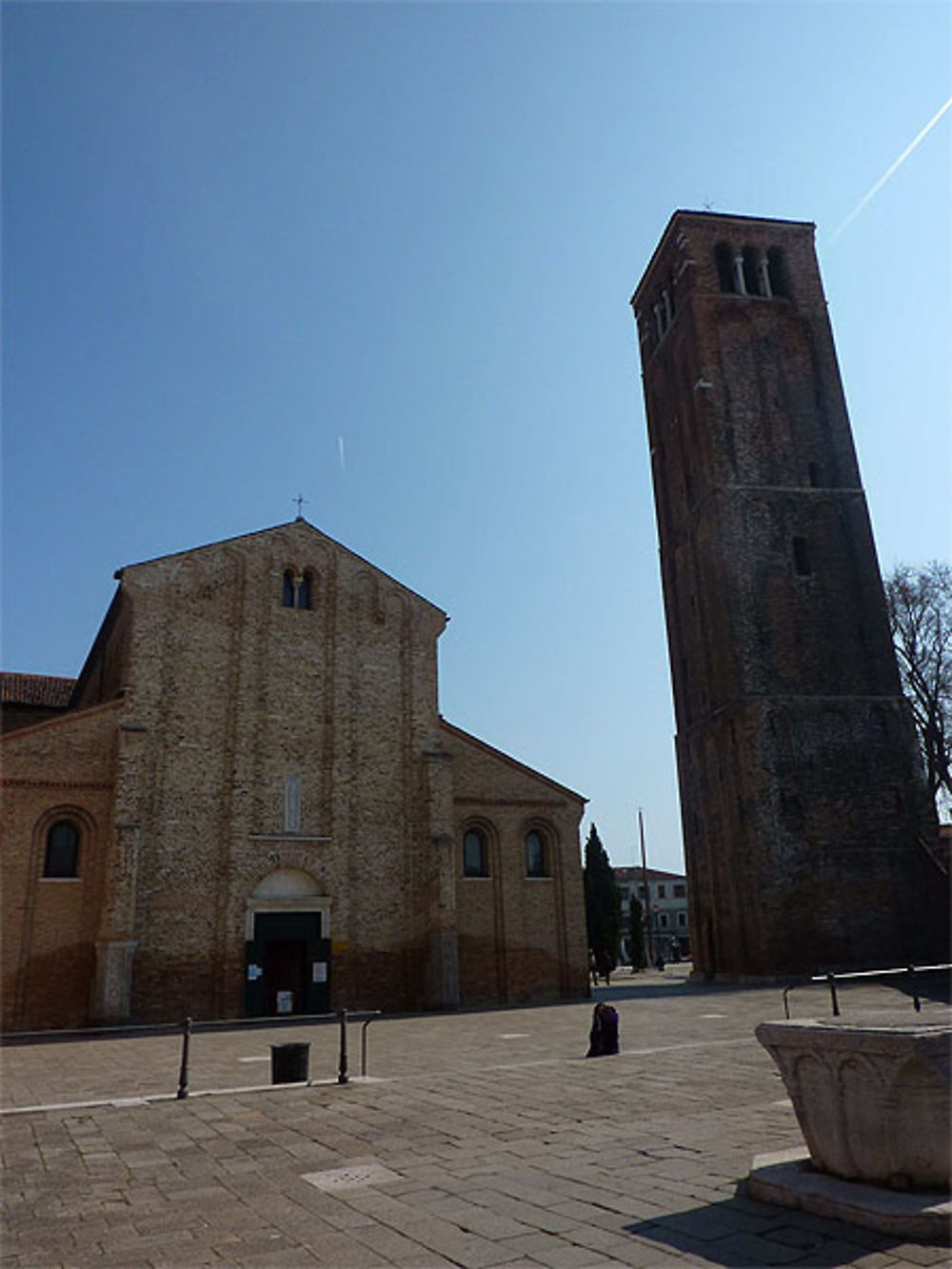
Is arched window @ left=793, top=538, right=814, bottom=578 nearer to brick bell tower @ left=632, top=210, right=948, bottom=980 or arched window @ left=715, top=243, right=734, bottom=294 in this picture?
brick bell tower @ left=632, top=210, right=948, bottom=980

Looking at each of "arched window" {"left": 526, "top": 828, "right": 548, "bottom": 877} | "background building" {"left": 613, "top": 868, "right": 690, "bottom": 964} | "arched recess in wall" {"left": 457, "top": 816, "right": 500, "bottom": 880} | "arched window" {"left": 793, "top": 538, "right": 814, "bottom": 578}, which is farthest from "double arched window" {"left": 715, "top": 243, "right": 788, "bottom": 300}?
"background building" {"left": 613, "top": 868, "right": 690, "bottom": 964}

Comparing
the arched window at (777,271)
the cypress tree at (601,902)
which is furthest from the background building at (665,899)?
the arched window at (777,271)

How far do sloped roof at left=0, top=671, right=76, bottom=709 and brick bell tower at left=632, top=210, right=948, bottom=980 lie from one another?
24909 mm

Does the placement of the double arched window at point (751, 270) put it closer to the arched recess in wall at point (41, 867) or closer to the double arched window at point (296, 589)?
the double arched window at point (296, 589)

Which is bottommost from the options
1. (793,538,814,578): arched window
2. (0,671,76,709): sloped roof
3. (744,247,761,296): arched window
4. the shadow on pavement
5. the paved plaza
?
the paved plaza

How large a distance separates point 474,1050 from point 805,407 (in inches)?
1154

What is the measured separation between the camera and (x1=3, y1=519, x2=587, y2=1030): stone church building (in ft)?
70.0

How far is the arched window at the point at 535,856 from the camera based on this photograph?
2655 cm

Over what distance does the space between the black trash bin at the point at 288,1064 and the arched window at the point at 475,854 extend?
48.6 ft

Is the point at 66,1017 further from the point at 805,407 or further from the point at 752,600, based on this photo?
the point at 805,407

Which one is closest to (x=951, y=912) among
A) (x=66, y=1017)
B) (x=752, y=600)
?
(x=752, y=600)

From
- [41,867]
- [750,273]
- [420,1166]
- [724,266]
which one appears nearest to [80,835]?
[41,867]

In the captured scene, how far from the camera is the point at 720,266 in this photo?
3759cm

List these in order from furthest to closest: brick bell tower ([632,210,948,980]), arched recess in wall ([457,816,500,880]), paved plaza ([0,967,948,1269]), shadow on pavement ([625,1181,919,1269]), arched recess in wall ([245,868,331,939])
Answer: brick bell tower ([632,210,948,980])
arched recess in wall ([457,816,500,880])
arched recess in wall ([245,868,331,939])
paved plaza ([0,967,948,1269])
shadow on pavement ([625,1181,919,1269])
